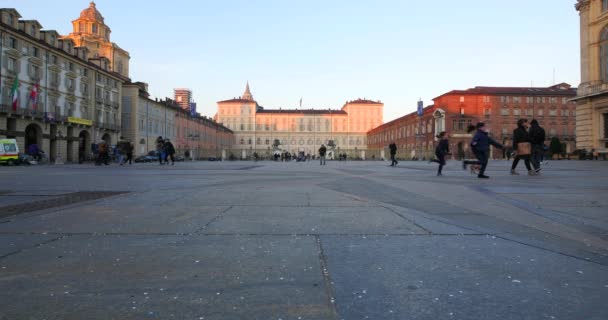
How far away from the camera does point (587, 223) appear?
3.80 m

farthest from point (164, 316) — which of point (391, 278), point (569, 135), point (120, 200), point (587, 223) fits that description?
point (569, 135)

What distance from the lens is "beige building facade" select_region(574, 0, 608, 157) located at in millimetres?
31016

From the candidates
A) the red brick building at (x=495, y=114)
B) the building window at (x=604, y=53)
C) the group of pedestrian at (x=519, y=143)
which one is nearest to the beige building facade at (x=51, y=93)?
the group of pedestrian at (x=519, y=143)

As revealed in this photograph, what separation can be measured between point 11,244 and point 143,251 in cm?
108

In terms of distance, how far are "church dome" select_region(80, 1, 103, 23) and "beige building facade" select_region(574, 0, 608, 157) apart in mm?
67606

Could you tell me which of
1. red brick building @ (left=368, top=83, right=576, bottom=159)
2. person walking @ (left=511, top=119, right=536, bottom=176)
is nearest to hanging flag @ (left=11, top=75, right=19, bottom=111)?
person walking @ (left=511, top=119, right=536, bottom=176)

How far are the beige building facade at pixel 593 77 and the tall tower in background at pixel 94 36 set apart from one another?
2536 inches

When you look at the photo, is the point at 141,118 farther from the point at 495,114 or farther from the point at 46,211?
the point at 495,114

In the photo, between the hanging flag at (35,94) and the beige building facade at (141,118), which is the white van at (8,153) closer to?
the hanging flag at (35,94)

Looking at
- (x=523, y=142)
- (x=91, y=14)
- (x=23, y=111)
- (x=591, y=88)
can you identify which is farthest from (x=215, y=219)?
(x=91, y=14)

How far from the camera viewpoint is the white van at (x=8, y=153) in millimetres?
28344

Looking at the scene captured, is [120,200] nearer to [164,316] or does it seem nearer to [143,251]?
[143,251]

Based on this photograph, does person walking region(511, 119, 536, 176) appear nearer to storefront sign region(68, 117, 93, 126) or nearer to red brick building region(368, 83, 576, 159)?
storefront sign region(68, 117, 93, 126)

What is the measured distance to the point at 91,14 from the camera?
65.0 metres
